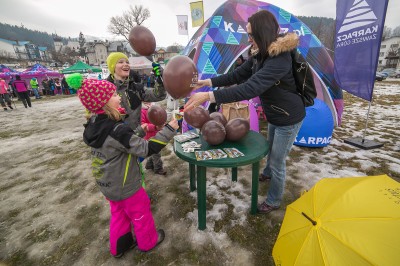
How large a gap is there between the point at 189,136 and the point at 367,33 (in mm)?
4122

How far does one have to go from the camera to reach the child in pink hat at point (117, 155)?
65.1 inches

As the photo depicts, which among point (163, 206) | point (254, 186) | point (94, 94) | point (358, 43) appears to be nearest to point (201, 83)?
point (94, 94)

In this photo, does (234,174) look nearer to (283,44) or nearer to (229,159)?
(229,159)

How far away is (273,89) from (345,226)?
134 cm

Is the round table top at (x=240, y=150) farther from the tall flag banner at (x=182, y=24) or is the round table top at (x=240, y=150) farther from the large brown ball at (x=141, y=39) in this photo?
the tall flag banner at (x=182, y=24)

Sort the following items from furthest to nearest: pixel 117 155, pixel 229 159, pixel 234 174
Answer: pixel 234 174, pixel 229 159, pixel 117 155

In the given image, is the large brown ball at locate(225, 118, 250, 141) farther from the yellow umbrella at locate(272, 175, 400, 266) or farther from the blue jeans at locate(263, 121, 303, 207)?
the yellow umbrella at locate(272, 175, 400, 266)

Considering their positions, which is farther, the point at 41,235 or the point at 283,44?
the point at 41,235

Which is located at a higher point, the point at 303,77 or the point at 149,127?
the point at 303,77

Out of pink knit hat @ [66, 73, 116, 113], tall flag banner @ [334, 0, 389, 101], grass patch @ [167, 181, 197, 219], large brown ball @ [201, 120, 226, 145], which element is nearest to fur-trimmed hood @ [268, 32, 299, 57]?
large brown ball @ [201, 120, 226, 145]

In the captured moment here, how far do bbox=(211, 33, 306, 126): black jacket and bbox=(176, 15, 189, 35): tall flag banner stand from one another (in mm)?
9535

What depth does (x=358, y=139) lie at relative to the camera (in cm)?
472

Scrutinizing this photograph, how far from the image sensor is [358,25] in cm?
405

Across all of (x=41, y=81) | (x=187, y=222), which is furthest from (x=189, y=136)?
(x=41, y=81)
